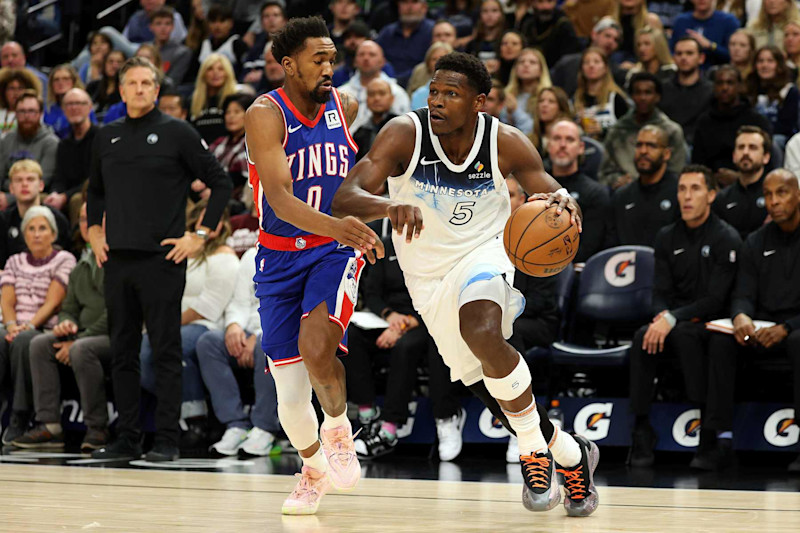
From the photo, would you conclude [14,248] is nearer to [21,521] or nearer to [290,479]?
[290,479]

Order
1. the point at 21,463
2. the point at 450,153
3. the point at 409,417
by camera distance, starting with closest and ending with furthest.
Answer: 1. the point at 450,153
2. the point at 21,463
3. the point at 409,417

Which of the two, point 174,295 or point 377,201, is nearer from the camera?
point 377,201

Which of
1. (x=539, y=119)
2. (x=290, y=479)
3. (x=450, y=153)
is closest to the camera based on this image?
(x=450, y=153)

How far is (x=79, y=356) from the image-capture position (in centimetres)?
736

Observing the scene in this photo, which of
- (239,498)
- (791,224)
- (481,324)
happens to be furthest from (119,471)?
(791,224)

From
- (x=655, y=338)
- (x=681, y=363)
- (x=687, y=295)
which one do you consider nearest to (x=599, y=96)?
(x=687, y=295)

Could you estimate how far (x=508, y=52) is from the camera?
999 cm

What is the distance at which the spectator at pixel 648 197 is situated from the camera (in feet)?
24.8

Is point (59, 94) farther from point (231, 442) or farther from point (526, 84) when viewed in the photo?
point (231, 442)

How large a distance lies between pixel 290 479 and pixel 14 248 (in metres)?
4.24

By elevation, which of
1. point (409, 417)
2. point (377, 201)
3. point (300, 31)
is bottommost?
point (409, 417)

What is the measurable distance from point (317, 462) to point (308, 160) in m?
1.25

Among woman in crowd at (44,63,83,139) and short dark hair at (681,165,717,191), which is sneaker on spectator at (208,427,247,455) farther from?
woman in crowd at (44,63,83,139)

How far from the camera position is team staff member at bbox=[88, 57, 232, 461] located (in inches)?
253
